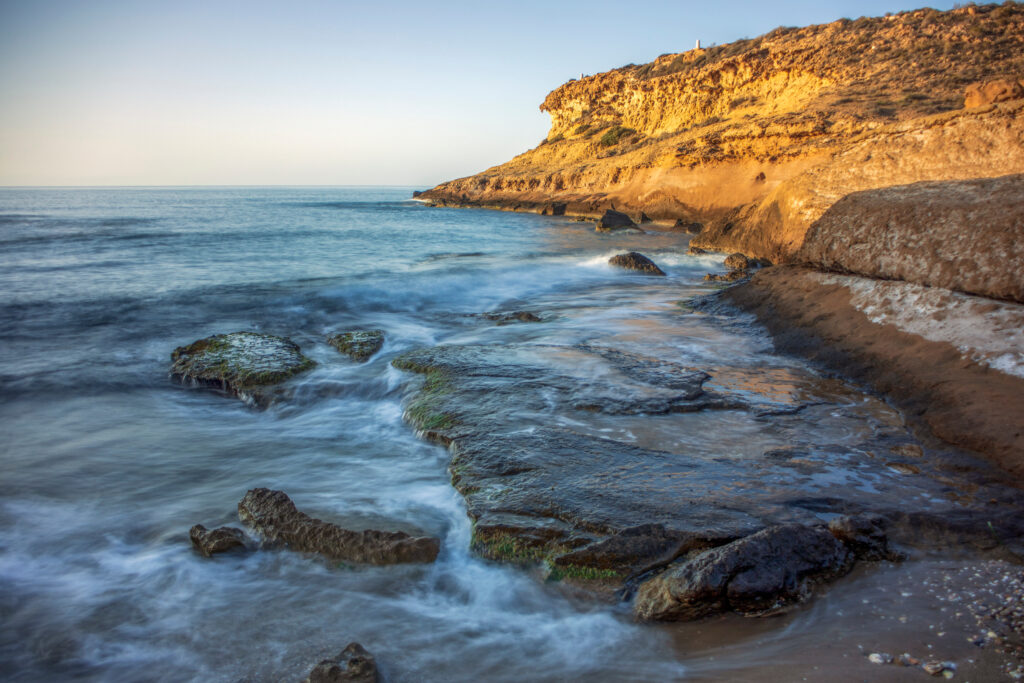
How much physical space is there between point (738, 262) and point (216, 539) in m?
11.6

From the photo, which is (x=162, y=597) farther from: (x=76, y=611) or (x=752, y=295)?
(x=752, y=295)

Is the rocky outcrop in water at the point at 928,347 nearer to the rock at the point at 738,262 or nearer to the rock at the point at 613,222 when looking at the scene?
the rock at the point at 738,262

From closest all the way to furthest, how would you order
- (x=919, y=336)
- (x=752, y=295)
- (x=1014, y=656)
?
(x=1014, y=656)
(x=919, y=336)
(x=752, y=295)

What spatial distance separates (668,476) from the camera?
3.58 m

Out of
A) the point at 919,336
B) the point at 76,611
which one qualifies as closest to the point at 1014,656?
the point at 919,336

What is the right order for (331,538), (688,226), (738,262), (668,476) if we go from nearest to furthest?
(331,538), (668,476), (738,262), (688,226)

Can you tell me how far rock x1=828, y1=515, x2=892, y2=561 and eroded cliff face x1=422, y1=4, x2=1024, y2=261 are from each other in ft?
19.0

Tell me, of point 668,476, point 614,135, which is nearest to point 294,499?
point 668,476

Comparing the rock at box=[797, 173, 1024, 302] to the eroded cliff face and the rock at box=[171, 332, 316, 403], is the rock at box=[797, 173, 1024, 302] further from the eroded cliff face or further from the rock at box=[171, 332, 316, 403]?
the rock at box=[171, 332, 316, 403]

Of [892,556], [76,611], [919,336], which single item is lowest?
[76,611]

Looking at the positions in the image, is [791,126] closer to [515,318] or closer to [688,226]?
[688,226]

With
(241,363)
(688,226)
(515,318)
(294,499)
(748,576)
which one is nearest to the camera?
(748,576)

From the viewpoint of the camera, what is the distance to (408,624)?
9.07 ft

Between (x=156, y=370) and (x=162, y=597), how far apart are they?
478 centimetres
